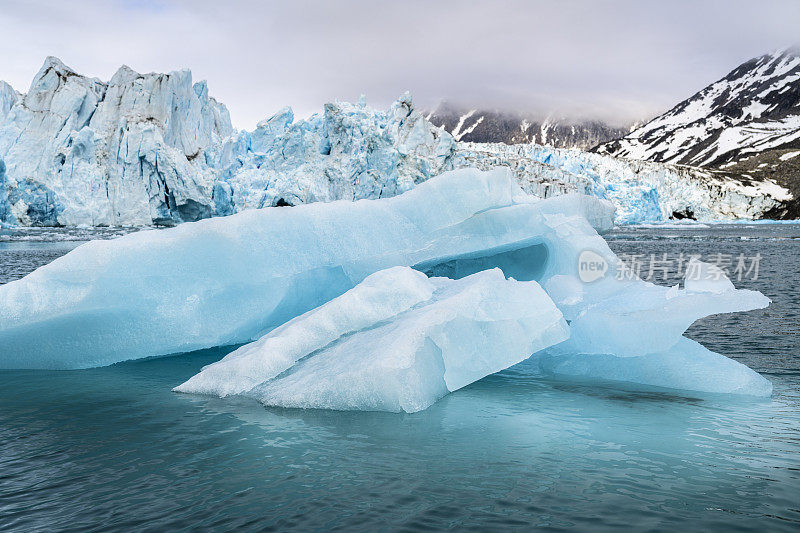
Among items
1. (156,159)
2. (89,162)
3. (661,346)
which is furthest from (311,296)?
(89,162)

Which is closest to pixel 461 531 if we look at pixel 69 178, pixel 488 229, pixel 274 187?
pixel 488 229

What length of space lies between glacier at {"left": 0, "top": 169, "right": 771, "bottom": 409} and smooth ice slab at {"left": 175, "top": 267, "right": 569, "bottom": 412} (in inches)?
1.3

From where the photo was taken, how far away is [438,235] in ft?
32.4

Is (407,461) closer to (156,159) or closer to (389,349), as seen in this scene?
(389,349)

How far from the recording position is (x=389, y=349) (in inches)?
216

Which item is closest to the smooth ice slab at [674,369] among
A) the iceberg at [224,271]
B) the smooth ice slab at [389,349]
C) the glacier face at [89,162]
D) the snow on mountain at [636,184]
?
the smooth ice slab at [389,349]

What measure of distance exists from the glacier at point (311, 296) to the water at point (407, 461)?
590mm

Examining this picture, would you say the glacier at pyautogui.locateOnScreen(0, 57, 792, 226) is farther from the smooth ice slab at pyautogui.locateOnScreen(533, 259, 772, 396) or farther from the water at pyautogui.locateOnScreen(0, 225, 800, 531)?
the water at pyautogui.locateOnScreen(0, 225, 800, 531)

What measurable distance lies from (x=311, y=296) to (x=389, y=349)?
154 inches

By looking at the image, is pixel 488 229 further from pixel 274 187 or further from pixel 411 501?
pixel 274 187

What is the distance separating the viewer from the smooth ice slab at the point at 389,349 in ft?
18.0

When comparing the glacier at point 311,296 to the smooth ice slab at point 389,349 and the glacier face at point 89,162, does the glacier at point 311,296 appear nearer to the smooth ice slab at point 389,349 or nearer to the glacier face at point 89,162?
the smooth ice slab at point 389,349

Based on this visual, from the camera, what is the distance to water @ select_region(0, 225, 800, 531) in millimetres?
3357

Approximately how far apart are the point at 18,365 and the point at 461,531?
6.77 metres
